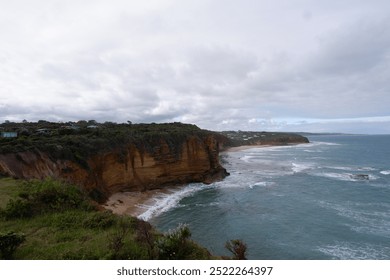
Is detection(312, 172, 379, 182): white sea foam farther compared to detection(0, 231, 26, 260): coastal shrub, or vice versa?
detection(312, 172, 379, 182): white sea foam

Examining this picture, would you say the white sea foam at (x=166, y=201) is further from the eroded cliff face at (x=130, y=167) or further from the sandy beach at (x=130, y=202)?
the eroded cliff face at (x=130, y=167)

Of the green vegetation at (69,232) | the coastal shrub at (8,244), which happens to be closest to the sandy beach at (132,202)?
the green vegetation at (69,232)

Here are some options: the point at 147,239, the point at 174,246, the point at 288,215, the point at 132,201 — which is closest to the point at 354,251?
the point at 288,215

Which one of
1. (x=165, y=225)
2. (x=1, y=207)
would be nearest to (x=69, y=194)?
(x=1, y=207)

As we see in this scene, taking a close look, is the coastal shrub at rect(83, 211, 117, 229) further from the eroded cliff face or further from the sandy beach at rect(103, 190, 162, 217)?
the sandy beach at rect(103, 190, 162, 217)

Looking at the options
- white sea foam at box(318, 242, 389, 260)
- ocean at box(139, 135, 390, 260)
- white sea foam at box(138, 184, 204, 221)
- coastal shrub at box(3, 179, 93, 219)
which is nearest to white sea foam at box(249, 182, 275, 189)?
ocean at box(139, 135, 390, 260)

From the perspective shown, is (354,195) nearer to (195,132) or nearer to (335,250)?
(335,250)
